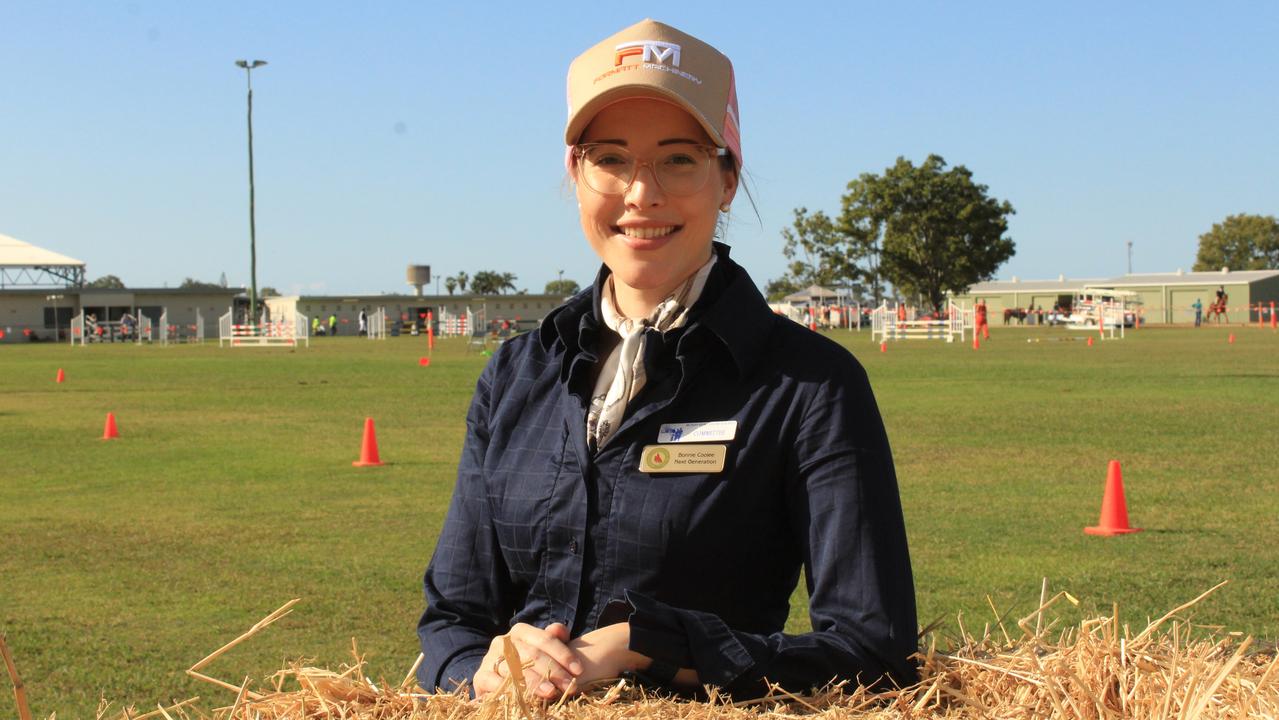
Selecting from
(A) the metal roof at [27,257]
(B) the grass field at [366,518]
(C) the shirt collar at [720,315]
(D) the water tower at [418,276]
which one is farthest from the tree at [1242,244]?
(C) the shirt collar at [720,315]

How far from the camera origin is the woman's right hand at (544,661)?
2002mm

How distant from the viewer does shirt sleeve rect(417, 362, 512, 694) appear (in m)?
2.54

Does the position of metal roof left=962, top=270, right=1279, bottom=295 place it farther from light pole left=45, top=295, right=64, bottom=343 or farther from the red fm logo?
the red fm logo

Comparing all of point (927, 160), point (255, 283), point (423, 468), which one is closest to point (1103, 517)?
point (423, 468)

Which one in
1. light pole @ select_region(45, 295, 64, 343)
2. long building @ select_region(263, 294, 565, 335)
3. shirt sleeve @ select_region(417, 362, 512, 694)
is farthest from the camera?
long building @ select_region(263, 294, 565, 335)

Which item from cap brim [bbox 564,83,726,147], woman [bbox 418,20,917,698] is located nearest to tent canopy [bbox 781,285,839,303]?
woman [bbox 418,20,917,698]

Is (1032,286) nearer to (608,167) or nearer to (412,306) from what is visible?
(412,306)

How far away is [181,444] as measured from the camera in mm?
16656

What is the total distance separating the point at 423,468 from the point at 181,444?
4.33 m

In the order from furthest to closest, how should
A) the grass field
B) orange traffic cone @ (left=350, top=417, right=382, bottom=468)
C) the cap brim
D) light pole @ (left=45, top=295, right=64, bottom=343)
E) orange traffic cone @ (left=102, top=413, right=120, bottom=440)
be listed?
light pole @ (left=45, top=295, right=64, bottom=343)
orange traffic cone @ (left=102, top=413, right=120, bottom=440)
orange traffic cone @ (left=350, top=417, right=382, bottom=468)
the grass field
the cap brim

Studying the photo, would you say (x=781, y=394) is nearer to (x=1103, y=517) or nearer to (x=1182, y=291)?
(x=1103, y=517)

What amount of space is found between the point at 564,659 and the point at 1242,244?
159 metres

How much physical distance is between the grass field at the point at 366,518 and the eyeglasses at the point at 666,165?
13.7 ft

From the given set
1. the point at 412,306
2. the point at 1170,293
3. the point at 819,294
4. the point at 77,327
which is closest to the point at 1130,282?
the point at 1170,293
